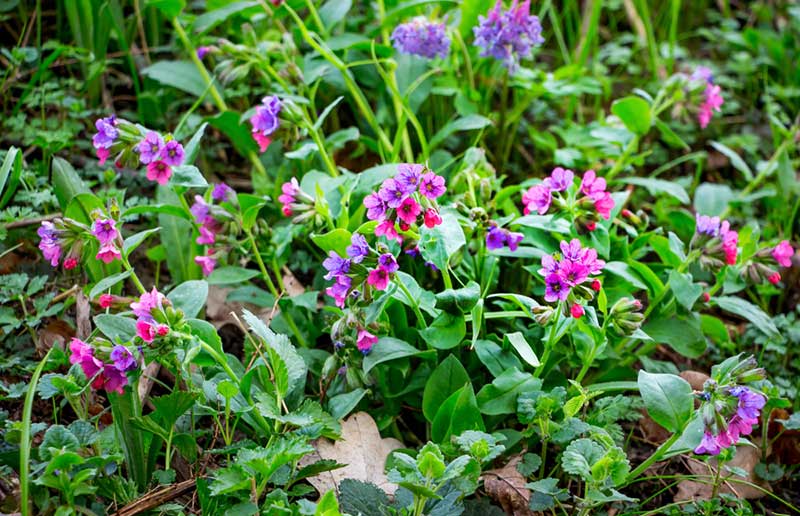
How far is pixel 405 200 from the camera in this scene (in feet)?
4.35

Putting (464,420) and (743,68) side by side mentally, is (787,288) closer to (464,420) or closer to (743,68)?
(743,68)

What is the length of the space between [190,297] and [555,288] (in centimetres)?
66

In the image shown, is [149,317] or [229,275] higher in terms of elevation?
[149,317]

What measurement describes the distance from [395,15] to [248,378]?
1075 mm

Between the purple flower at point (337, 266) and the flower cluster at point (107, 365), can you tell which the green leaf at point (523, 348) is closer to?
the purple flower at point (337, 266)

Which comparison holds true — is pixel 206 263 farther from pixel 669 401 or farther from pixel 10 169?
pixel 669 401

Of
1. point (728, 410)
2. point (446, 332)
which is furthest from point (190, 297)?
point (728, 410)

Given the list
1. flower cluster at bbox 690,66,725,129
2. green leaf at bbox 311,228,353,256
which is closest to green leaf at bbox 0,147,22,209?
green leaf at bbox 311,228,353,256

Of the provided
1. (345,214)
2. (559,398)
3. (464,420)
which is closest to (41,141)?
(345,214)

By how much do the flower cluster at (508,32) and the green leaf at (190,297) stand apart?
942mm

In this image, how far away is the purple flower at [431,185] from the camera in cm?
134

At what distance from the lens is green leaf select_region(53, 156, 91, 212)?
64.7 inches

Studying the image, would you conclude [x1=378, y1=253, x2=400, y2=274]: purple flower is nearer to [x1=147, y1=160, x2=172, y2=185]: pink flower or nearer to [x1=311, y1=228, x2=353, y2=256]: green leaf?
[x1=311, y1=228, x2=353, y2=256]: green leaf

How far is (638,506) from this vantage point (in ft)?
5.03
